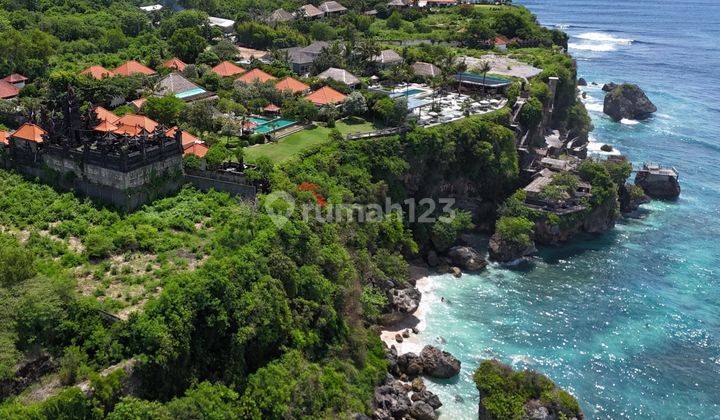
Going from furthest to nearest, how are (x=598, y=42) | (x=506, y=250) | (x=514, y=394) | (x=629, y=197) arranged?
(x=598, y=42) → (x=629, y=197) → (x=506, y=250) → (x=514, y=394)

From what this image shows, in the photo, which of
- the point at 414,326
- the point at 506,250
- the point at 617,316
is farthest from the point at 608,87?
the point at 414,326

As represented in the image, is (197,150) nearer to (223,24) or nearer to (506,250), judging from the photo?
(506,250)

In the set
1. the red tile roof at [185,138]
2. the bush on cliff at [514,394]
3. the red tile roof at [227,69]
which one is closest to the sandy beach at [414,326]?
the bush on cliff at [514,394]

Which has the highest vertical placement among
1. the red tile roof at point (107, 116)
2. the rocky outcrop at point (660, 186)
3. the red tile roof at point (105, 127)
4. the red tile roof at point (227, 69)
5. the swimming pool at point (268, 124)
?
the red tile roof at point (105, 127)

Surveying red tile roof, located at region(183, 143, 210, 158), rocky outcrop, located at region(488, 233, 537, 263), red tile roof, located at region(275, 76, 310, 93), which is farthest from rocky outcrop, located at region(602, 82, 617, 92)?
red tile roof, located at region(183, 143, 210, 158)

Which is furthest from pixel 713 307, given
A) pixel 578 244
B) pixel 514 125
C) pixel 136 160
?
pixel 136 160

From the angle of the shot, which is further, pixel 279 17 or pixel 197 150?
pixel 279 17

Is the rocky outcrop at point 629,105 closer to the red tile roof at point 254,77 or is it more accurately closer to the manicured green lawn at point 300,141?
the manicured green lawn at point 300,141
